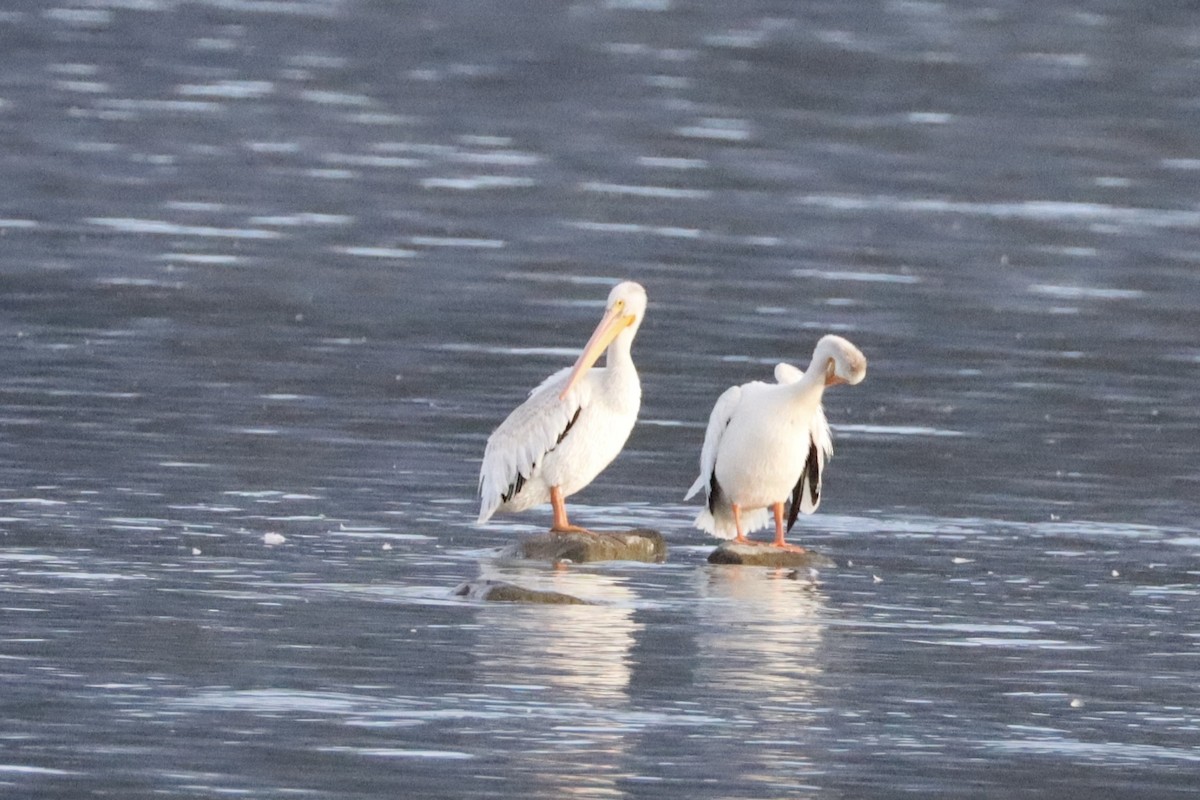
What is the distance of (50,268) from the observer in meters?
16.2

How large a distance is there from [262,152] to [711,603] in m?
13.0

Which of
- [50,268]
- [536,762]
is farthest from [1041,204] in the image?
[536,762]

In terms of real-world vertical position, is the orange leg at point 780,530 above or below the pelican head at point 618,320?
below

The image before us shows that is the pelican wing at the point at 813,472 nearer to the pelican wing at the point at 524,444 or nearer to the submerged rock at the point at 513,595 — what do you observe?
the pelican wing at the point at 524,444

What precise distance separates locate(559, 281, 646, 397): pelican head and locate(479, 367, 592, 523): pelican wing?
Result: 0.25 m

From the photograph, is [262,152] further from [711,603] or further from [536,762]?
[536,762]

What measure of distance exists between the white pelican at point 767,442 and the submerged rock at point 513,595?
5.14 feet

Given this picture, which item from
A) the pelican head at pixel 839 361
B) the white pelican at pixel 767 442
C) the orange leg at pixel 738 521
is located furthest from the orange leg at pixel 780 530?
the pelican head at pixel 839 361

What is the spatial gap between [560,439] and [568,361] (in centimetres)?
376

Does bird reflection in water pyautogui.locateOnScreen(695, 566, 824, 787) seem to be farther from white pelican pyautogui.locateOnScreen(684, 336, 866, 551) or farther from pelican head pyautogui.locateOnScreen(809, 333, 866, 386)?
pelican head pyautogui.locateOnScreen(809, 333, 866, 386)

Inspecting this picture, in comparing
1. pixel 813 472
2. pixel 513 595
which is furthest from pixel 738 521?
pixel 513 595

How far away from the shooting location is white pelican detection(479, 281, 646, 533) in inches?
396

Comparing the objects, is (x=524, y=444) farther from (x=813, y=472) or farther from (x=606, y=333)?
(x=813, y=472)

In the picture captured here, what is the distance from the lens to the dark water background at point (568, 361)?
674cm
